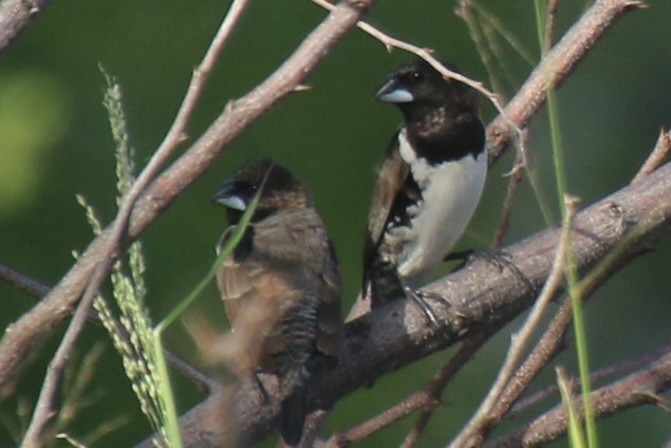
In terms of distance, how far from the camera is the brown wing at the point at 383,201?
3.81 metres

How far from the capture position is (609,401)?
2.34m

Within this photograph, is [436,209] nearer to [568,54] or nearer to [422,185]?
[422,185]

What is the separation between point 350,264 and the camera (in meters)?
5.42

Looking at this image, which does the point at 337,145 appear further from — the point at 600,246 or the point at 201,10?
the point at 600,246

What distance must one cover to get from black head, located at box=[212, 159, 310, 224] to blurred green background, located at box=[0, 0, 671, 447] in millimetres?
1789

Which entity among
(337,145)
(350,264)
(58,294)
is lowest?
(350,264)

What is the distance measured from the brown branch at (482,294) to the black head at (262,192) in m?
0.73

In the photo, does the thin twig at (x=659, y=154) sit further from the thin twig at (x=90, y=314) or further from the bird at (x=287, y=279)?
the thin twig at (x=90, y=314)

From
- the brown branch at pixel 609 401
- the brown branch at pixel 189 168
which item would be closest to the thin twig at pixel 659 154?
the brown branch at pixel 609 401

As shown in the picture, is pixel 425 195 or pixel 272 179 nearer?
pixel 272 179

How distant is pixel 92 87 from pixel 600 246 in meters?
3.33

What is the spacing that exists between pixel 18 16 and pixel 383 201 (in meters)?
1.83

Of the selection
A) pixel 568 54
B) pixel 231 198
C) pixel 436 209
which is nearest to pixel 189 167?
pixel 568 54

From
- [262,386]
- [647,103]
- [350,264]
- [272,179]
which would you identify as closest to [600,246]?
[262,386]
